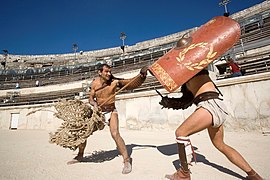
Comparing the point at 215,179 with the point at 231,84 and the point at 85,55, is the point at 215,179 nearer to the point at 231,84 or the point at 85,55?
the point at 231,84

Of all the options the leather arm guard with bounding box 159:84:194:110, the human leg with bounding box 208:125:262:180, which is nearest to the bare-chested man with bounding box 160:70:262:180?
the human leg with bounding box 208:125:262:180

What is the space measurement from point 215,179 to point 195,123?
0.79 meters

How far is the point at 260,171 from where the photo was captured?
2.20m

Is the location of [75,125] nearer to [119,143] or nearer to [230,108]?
[119,143]

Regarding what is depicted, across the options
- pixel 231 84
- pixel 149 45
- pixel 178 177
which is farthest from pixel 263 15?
pixel 178 177

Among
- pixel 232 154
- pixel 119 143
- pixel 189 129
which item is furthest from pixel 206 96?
pixel 119 143

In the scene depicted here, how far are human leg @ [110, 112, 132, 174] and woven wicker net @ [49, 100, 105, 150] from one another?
0.67ft

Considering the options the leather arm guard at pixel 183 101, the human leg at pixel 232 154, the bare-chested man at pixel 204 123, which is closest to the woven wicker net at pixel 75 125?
the leather arm guard at pixel 183 101

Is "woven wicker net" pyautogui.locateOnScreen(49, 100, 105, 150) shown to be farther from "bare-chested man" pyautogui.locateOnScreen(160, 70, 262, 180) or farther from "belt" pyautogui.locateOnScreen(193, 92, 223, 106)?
"belt" pyautogui.locateOnScreen(193, 92, 223, 106)

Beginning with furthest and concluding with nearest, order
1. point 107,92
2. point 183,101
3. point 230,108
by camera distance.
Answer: point 230,108 → point 107,92 → point 183,101

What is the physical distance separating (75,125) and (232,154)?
220 cm

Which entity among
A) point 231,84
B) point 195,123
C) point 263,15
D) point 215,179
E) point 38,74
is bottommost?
point 215,179

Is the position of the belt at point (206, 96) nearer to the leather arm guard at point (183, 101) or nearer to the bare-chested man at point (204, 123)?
the bare-chested man at point (204, 123)

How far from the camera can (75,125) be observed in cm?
273
